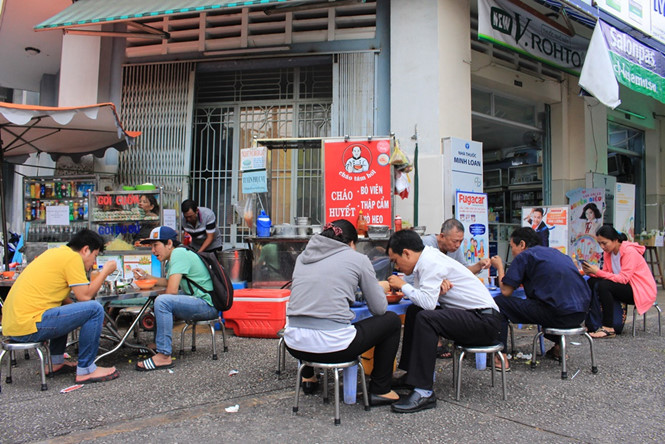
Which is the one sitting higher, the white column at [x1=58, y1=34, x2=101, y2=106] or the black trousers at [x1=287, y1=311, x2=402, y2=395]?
the white column at [x1=58, y1=34, x2=101, y2=106]

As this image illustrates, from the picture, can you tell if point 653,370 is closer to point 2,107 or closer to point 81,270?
point 81,270

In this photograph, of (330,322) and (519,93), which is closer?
(330,322)

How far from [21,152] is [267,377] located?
693cm

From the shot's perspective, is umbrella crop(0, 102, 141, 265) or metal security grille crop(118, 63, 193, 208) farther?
metal security grille crop(118, 63, 193, 208)

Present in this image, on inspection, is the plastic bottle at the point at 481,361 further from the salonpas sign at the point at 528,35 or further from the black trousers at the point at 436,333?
the salonpas sign at the point at 528,35

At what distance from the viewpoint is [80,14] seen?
797 cm

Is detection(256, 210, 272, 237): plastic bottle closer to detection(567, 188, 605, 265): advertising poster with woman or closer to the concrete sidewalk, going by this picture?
the concrete sidewalk

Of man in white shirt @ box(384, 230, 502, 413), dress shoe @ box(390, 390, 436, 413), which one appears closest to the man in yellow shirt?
man in white shirt @ box(384, 230, 502, 413)

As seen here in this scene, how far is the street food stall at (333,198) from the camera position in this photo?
6805 millimetres

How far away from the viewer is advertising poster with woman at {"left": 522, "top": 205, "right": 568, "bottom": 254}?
32.1 ft

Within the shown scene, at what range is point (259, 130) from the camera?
359 inches

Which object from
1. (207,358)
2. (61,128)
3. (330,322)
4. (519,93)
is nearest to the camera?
(330,322)

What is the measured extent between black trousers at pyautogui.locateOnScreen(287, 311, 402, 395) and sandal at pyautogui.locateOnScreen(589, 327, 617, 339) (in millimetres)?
3730

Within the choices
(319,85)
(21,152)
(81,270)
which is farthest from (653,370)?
(21,152)
